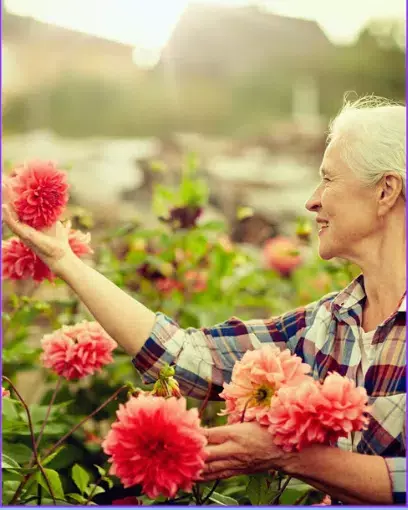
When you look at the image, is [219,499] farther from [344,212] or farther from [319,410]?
[344,212]

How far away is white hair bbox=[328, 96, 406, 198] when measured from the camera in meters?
1.02

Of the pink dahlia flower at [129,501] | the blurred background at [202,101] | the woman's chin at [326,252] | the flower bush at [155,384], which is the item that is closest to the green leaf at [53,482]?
the flower bush at [155,384]

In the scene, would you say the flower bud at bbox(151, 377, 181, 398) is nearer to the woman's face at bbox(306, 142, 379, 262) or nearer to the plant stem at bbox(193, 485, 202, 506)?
the plant stem at bbox(193, 485, 202, 506)

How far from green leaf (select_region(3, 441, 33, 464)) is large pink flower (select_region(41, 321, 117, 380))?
0.27 metres

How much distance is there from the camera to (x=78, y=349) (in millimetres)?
1115

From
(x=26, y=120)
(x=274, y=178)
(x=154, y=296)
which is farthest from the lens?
(x=274, y=178)

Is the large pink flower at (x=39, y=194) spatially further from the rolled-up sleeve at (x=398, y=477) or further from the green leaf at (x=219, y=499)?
the rolled-up sleeve at (x=398, y=477)

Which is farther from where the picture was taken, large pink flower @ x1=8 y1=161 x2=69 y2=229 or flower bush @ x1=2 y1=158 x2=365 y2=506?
large pink flower @ x1=8 y1=161 x2=69 y2=229

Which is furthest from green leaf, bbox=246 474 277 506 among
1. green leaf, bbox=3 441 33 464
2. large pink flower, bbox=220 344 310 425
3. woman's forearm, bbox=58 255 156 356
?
green leaf, bbox=3 441 33 464

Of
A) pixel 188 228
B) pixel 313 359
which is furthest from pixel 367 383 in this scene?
pixel 188 228

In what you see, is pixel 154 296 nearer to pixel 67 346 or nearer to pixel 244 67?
pixel 67 346

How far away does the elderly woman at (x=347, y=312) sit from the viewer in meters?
0.98

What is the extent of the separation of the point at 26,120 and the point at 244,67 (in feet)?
3.69

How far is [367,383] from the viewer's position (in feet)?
3.30
